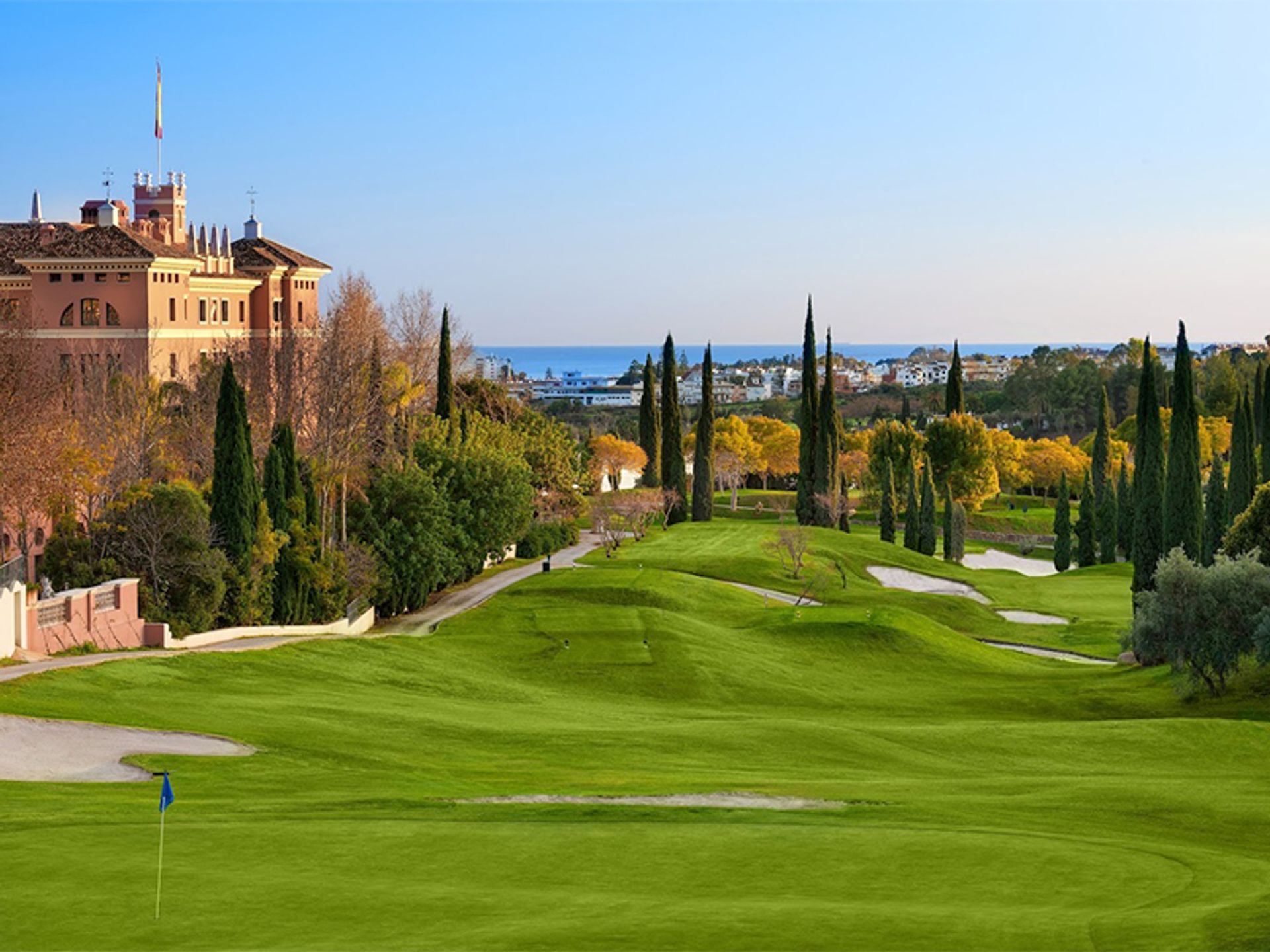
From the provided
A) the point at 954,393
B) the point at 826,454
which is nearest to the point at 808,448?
the point at 826,454

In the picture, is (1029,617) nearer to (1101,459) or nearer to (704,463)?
(704,463)

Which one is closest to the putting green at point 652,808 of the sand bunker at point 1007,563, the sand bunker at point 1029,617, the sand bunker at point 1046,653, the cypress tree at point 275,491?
the sand bunker at point 1046,653

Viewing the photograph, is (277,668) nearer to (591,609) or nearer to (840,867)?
(591,609)

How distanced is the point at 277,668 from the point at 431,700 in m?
4.30

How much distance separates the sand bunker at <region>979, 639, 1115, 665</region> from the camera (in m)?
53.5

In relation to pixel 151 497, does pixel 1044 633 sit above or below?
below

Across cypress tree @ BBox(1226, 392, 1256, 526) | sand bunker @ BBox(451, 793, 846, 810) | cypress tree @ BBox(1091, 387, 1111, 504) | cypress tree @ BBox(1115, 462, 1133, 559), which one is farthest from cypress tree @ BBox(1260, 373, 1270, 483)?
sand bunker @ BBox(451, 793, 846, 810)

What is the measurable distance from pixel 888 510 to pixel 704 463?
11.8m

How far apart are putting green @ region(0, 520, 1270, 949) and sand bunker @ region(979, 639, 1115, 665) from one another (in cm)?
504

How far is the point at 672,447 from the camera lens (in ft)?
312

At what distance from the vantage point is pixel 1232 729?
3388 cm

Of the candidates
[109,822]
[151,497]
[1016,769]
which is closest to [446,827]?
[109,822]

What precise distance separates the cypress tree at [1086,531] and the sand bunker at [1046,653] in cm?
3262

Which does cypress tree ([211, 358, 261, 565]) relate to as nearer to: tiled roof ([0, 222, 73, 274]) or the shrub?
the shrub
